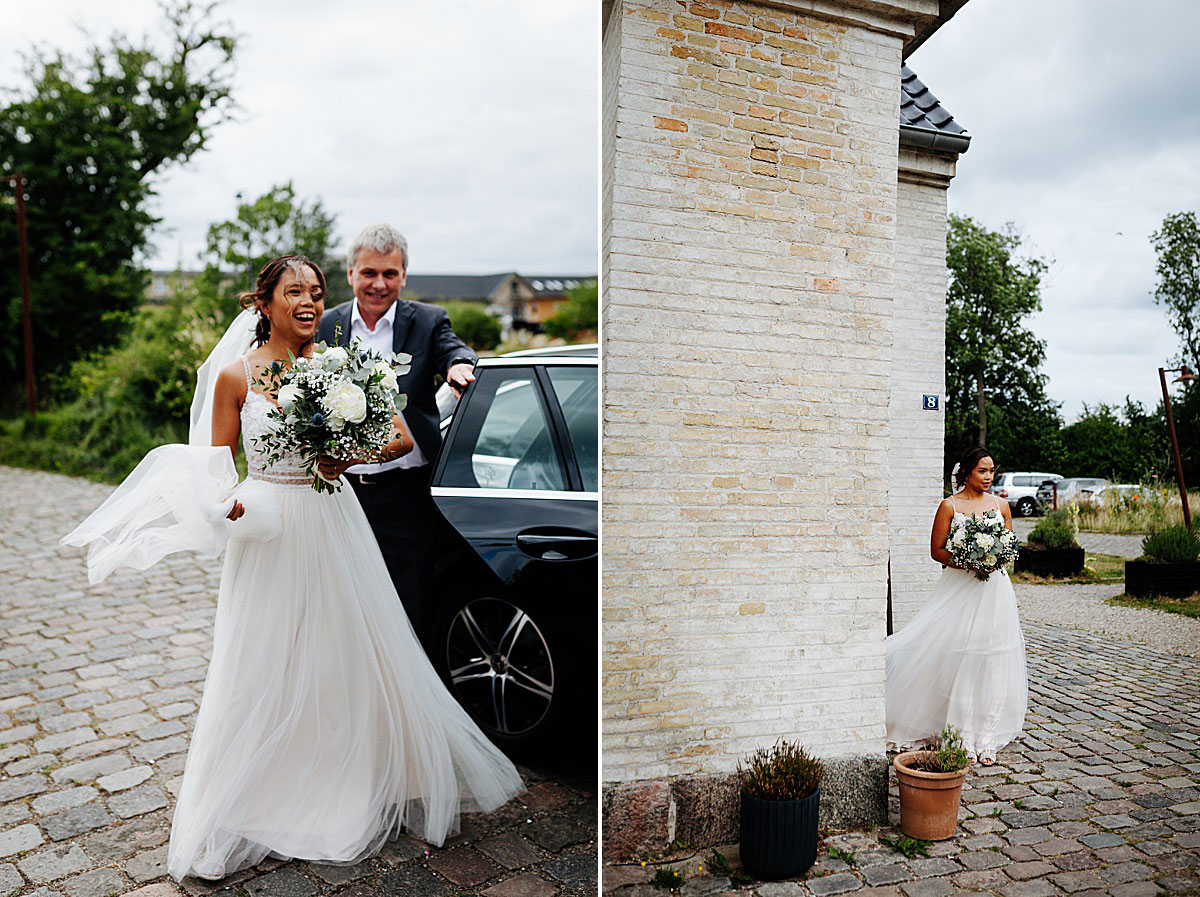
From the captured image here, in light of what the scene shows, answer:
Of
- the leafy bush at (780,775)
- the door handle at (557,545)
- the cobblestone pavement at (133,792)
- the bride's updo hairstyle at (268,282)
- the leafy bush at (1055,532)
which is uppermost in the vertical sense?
the bride's updo hairstyle at (268,282)

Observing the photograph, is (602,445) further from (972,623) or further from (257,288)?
(972,623)

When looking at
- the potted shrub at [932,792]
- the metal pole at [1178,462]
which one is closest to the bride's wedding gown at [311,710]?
the potted shrub at [932,792]

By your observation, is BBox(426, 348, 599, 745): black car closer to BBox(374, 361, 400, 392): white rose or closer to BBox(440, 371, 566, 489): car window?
BBox(440, 371, 566, 489): car window

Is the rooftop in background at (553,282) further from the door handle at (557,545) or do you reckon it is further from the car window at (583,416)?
the door handle at (557,545)

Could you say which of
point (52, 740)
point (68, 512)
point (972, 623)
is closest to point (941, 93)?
point (972, 623)

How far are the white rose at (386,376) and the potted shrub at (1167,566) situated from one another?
242cm

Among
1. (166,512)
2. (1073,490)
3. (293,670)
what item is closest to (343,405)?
(166,512)

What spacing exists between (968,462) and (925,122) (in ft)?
3.90

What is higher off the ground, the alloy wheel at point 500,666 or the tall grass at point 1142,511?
the tall grass at point 1142,511

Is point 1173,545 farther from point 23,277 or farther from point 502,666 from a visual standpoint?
point 23,277

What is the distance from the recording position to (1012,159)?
283 cm

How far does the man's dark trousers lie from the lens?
9.93ft

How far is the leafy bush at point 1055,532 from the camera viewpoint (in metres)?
2.89

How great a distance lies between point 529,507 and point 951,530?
1.55 meters
